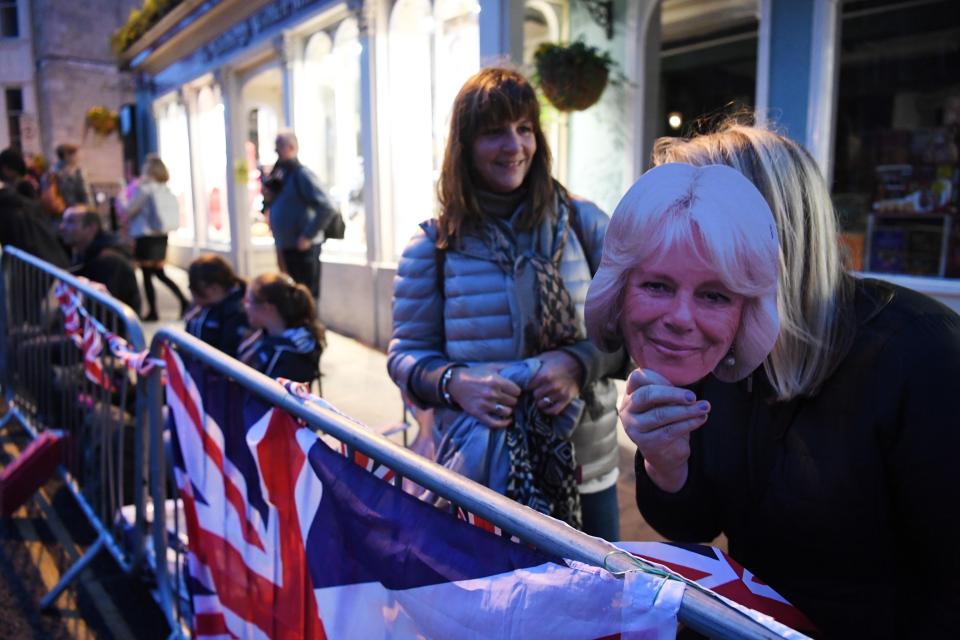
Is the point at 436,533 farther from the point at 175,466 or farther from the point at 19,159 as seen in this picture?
the point at 19,159

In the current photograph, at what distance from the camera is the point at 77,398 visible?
3.91m

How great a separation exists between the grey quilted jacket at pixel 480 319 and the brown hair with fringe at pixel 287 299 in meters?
1.66

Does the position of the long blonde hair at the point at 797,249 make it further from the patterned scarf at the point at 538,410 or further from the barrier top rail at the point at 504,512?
the patterned scarf at the point at 538,410

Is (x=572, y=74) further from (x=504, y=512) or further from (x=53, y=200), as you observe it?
(x=53, y=200)

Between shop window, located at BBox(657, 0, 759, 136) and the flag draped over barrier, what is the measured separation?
6.82m

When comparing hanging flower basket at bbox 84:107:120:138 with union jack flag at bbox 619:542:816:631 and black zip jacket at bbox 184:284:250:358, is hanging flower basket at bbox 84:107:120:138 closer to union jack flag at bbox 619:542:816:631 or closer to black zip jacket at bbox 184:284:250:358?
black zip jacket at bbox 184:284:250:358

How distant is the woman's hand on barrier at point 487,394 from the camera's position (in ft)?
6.28

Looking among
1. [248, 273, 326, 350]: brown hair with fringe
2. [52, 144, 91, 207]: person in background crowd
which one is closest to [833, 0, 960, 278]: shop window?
[248, 273, 326, 350]: brown hair with fringe

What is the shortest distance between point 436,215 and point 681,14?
7384 mm

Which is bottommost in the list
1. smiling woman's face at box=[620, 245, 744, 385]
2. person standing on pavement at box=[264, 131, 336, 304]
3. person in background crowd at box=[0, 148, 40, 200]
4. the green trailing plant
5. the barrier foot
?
the barrier foot

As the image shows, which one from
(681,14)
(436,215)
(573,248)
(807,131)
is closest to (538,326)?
(573,248)

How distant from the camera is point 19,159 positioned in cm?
771

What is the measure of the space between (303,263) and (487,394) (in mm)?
4938

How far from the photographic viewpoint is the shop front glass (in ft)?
28.3
